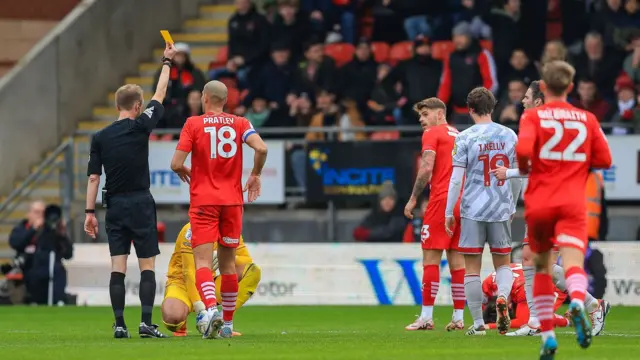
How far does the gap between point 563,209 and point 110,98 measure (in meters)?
19.0

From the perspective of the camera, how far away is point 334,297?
22797mm

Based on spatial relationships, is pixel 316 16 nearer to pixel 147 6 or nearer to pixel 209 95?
pixel 147 6

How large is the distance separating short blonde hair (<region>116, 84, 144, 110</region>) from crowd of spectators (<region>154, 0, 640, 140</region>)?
9291 mm

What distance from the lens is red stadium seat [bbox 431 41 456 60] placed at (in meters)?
25.3

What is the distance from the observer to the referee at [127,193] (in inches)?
556

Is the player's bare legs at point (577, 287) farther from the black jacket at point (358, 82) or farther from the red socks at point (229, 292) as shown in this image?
the black jacket at point (358, 82)

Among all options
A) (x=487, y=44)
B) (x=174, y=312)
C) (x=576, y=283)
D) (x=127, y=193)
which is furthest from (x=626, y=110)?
(x=576, y=283)

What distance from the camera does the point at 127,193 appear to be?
14.2 m

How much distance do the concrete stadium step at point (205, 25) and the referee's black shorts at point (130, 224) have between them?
1599cm

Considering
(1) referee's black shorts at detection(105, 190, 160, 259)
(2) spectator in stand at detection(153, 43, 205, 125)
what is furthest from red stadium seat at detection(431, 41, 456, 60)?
(1) referee's black shorts at detection(105, 190, 160, 259)

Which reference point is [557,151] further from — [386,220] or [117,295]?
[386,220]

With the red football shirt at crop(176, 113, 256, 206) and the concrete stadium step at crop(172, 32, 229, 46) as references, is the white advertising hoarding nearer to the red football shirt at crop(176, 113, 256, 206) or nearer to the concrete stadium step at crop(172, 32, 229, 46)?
the concrete stadium step at crop(172, 32, 229, 46)

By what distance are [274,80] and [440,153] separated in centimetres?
1056

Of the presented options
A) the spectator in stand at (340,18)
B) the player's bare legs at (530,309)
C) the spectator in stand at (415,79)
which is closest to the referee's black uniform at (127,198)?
the player's bare legs at (530,309)
